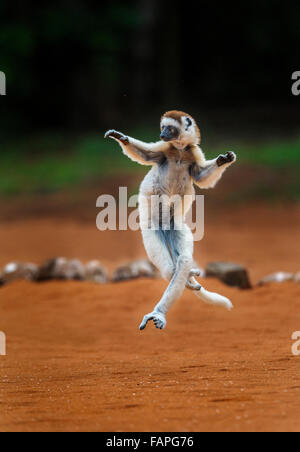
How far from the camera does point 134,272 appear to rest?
10.8 meters

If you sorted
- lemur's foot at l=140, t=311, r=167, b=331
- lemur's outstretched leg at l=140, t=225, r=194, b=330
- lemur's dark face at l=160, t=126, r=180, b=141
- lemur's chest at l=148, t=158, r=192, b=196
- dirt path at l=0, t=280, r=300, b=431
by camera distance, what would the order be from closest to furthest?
1. dirt path at l=0, t=280, r=300, b=431
2. lemur's foot at l=140, t=311, r=167, b=331
3. lemur's outstretched leg at l=140, t=225, r=194, b=330
4. lemur's dark face at l=160, t=126, r=180, b=141
5. lemur's chest at l=148, t=158, r=192, b=196

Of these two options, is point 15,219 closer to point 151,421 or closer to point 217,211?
point 217,211

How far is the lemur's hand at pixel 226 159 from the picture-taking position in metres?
5.43

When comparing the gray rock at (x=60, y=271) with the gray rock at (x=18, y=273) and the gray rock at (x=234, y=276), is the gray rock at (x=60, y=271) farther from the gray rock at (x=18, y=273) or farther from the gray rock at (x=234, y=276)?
the gray rock at (x=234, y=276)

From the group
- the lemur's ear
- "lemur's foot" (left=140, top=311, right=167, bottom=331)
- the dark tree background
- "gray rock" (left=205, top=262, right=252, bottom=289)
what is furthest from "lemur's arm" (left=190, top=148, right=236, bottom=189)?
the dark tree background

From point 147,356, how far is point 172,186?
7.34ft

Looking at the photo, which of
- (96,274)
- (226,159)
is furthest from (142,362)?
(96,274)

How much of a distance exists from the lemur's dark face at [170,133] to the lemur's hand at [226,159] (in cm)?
41

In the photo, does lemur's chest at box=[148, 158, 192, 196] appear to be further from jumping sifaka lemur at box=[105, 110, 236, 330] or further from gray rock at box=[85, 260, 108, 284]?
gray rock at box=[85, 260, 108, 284]

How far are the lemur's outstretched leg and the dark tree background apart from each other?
17.2 metres

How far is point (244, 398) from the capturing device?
536cm

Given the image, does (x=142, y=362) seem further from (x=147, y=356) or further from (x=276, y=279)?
(x=276, y=279)

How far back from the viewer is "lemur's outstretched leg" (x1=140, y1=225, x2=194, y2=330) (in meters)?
5.38

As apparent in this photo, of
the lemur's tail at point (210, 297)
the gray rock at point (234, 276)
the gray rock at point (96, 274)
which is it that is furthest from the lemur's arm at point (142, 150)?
the gray rock at point (96, 274)
